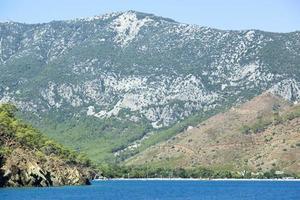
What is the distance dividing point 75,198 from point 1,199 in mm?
20070

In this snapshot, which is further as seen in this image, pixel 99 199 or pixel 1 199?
pixel 99 199

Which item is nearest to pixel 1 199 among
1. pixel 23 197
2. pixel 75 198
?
pixel 23 197

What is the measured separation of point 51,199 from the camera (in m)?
184

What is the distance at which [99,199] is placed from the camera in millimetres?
197125

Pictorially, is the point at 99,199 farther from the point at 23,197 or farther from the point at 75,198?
the point at 23,197

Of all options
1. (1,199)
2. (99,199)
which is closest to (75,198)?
(99,199)

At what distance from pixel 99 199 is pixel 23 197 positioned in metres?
21.4

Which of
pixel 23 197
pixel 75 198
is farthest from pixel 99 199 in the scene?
pixel 23 197

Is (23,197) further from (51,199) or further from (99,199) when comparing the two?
(99,199)

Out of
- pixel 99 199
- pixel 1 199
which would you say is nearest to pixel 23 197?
pixel 1 199

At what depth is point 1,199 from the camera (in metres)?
181

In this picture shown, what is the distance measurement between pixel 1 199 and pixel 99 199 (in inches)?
1106

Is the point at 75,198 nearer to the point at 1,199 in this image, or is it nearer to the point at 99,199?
the point at 99,199

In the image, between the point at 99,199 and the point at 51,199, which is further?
the point at 99,199
